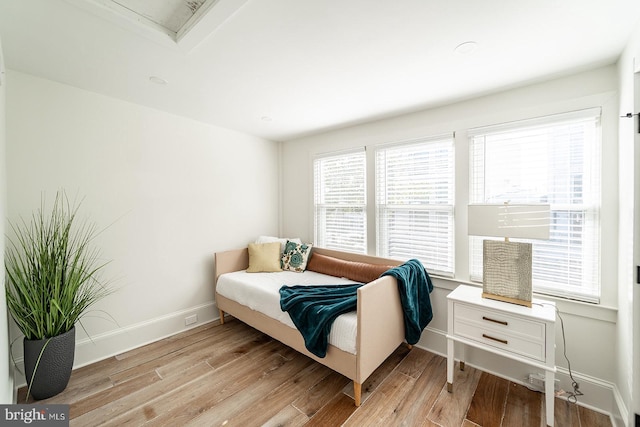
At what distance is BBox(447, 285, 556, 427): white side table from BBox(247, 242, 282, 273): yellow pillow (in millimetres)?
2024

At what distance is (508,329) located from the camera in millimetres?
1761

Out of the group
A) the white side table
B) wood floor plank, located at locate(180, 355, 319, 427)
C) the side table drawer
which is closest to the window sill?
the white side table

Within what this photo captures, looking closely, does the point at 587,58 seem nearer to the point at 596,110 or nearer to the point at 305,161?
the point at 596,110

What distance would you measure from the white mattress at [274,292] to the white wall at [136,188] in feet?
1.67

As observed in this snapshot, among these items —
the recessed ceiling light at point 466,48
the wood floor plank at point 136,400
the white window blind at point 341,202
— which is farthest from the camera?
the white window blind at point 341,202

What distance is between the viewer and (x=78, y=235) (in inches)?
89.5

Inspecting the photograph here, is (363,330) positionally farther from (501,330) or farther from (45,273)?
(45,273)

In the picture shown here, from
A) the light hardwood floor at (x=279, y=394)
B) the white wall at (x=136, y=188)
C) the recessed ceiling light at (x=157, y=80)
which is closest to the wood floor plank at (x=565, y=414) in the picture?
the light hardwood floor at (x=279, y=394)

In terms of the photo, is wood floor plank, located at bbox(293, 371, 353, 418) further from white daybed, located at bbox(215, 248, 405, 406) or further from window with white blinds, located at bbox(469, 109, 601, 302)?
window with white blinds, located at bbox(469, 109, 601, 302)

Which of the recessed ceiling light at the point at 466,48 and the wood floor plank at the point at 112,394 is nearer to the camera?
the recessed ceiling light at the point at 466,48

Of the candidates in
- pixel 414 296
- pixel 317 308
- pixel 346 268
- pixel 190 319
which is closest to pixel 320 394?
pixel 317 308

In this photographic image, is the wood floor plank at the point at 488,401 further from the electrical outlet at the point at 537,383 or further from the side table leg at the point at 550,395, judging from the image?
the side table leg at the point at 550,395

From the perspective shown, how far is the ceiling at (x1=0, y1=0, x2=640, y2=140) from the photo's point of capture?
1340mm

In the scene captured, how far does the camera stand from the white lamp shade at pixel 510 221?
5.67 ft
